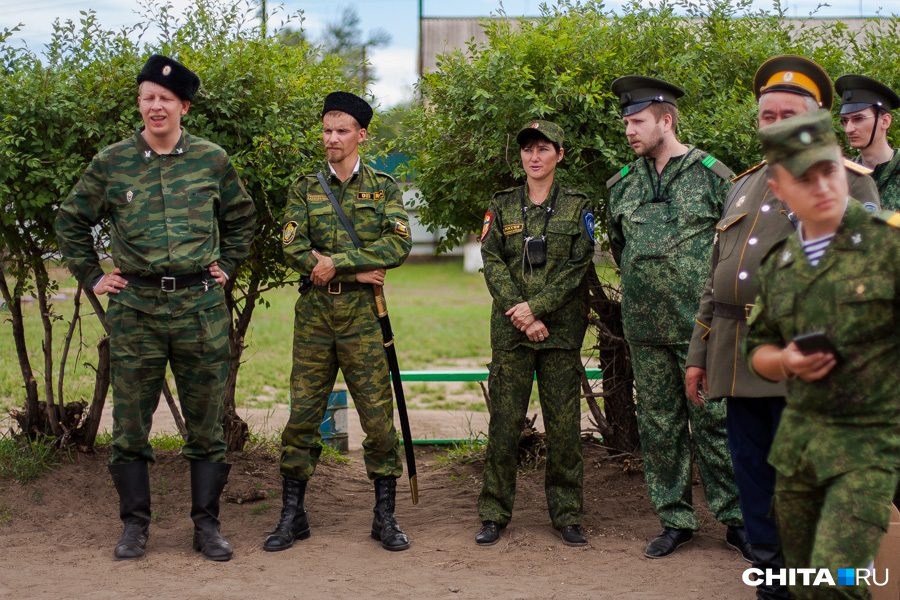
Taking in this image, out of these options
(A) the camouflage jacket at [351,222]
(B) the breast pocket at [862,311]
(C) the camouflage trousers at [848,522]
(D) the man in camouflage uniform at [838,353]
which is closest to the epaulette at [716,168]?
(A) the camouflage jacket at [351,222]

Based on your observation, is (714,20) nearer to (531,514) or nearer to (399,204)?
(399,204)

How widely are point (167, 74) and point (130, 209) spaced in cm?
66

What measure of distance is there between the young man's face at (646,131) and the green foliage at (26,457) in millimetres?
3743

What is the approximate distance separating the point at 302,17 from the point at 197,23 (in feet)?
1.98

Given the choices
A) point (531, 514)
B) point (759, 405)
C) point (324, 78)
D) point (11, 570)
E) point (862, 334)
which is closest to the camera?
point (862, 334)

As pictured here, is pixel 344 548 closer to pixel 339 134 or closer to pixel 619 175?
pixel 339 134

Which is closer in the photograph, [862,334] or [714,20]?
[862,334]

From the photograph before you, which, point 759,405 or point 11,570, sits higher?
point 759,405

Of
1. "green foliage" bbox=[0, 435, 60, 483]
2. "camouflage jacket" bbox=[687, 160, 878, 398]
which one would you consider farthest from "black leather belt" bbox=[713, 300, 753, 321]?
"green foliage" bbox=[0, 435, 60, 483]

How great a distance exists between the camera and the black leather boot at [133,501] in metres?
5.07

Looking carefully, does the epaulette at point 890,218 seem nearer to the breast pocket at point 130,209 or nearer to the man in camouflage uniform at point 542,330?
A: the man in camouflage uniform at point 542,330

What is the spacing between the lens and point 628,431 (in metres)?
6.51

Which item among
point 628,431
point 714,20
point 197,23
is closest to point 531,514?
point 628,431

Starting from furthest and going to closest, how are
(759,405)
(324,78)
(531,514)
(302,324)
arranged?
(324,78) → (531,514) → (302,324) → (759,405)
